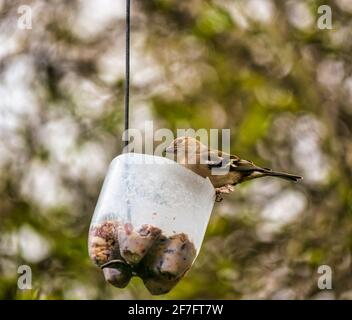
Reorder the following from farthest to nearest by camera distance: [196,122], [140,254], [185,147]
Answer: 1. [196,122]
2. [185,147]
3. [140,254]

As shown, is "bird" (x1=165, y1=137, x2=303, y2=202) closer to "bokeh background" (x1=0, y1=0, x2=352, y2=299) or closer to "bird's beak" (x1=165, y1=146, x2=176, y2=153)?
"bird's beak" (x1=165, y1=146, x2=176, y2=153)

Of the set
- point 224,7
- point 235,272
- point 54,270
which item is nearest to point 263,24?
point 224,7

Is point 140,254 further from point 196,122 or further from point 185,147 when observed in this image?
point 196,122

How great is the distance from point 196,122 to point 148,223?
1974mm

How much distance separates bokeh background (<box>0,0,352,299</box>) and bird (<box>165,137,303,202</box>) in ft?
5.00

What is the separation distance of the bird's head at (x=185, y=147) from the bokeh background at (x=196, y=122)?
1.59 m

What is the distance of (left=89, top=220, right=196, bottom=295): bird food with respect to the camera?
3734mm

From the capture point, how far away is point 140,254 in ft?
12.2

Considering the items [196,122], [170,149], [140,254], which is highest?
[170,149]

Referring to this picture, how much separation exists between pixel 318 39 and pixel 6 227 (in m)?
1.92

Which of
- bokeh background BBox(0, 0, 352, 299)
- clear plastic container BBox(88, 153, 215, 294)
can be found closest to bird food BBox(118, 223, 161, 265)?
clear plastic container BBox(88, 153, 215, 294)

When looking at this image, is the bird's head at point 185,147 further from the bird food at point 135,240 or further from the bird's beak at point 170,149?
the bird food at point 135,240

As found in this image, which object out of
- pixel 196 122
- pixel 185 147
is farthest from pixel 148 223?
pixel 196 122

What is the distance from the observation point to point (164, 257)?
378 centimetres
